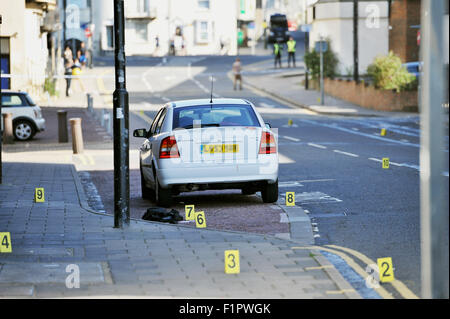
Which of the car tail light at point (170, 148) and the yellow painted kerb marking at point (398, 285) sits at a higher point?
the car tail light at point (170, 148)

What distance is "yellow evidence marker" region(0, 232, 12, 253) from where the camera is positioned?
10.7 metres

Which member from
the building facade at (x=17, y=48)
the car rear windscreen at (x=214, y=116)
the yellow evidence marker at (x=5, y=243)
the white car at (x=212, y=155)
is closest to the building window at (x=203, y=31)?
the building facade at (x=17, y=48)

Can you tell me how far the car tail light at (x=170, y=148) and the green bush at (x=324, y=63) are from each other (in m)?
37.0

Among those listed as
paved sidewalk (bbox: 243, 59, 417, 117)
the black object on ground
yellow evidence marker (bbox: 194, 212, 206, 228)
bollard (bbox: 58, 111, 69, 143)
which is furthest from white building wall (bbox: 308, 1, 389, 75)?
yellow evidence marker (bbox: 194, 212, 206, 228)

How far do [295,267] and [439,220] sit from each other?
138 inches

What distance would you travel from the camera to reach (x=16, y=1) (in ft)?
149

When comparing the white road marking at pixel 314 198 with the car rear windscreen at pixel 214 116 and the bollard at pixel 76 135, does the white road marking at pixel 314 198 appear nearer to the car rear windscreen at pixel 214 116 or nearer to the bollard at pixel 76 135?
the car rear windscreen at pixel 214 116

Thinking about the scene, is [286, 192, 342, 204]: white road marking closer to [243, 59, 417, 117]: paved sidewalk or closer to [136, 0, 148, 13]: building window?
[243, 59, 417, 117]: paved sidewalk

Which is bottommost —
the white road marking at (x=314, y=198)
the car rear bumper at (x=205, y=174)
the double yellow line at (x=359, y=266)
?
the white road marking at (x=314, y=198)

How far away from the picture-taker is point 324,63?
51.7 m

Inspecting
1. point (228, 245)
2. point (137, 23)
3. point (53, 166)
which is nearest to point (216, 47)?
point (137, 23)

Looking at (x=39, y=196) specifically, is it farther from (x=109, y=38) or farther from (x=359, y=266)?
(x=109, y=38)

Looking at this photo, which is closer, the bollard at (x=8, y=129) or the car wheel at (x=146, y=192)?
the car wheel at (x=146, y=192)

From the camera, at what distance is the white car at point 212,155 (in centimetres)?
1465
